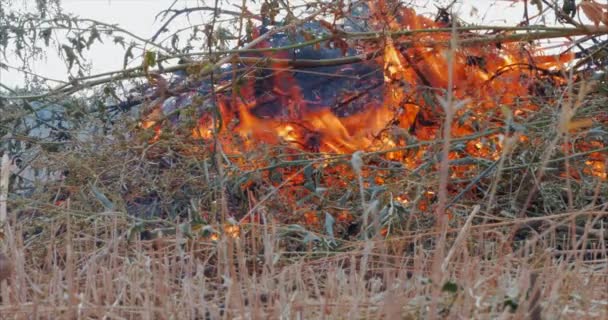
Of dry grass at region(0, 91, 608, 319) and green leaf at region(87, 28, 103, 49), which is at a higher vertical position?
green leaf at region(87, 28, 103, 49)

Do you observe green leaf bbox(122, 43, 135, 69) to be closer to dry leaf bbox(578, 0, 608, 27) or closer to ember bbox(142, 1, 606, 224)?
ember bbox(142, 1, 606, 224)

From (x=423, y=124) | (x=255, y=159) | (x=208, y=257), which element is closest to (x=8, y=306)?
(x=208, y=257)

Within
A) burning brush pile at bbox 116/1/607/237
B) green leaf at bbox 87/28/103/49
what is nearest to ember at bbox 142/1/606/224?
burning brush pile at bbox 116/1/607/237

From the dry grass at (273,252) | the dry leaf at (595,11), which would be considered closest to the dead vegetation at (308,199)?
the dry grass at (273,252)

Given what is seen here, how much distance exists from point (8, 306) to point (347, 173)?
6.12 feet

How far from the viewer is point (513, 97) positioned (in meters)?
3.70

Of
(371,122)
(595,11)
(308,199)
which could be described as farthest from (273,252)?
(595,11)

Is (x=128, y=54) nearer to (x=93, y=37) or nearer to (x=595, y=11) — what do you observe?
(x=93, y=37)

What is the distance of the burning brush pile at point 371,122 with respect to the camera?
332 centimetres

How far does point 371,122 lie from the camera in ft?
12.5

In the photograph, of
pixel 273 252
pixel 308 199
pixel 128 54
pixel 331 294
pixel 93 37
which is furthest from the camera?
pixel 93 37

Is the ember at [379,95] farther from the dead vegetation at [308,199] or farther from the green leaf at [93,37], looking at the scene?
the green leaf at [93,37]

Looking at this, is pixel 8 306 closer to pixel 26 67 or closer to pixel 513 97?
pixel 513 97

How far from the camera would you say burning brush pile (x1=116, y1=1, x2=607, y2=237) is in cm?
332
